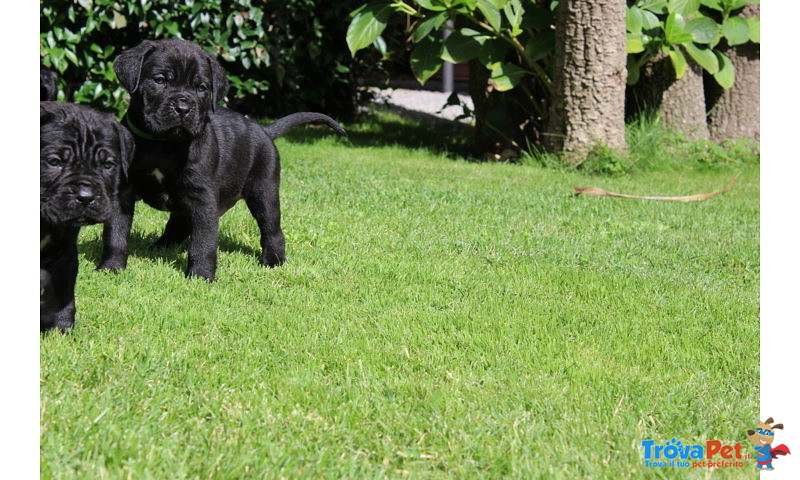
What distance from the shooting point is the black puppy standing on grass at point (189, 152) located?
4.27 metres

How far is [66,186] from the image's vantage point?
3.23 metres

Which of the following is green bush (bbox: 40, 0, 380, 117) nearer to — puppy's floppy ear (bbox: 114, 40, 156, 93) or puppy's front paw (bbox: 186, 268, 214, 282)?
puppy's floppy ear (bbox: 114, 40, 156, 93)

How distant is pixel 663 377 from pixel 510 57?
6.25 metres

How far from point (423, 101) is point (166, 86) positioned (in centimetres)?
1054

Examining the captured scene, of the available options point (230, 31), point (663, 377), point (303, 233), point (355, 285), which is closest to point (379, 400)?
point (663, 377)

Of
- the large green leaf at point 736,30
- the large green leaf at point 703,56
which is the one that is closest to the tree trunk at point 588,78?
the large green leaf at point 703,56

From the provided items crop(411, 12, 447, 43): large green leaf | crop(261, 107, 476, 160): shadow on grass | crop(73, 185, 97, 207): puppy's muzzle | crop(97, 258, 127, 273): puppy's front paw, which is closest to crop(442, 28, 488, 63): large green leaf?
crop(411, 12, 447, 43): large green leaf

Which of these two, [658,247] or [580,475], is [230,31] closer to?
[658,247]

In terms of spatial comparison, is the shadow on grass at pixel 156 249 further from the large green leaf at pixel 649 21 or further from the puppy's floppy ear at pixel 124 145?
the large green leaf at pixel 649 21

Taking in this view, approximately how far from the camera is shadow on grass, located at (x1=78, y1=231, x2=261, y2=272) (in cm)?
494

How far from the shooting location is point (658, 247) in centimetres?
582
